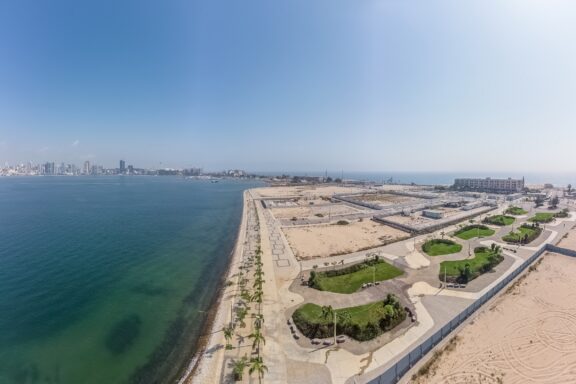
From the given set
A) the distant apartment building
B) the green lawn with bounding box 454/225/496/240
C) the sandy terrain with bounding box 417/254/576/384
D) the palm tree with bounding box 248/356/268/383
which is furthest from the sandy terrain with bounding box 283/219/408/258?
the distant apartment building

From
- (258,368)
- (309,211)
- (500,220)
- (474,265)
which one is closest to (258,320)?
(258,368)

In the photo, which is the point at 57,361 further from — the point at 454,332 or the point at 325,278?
the point at 454,332

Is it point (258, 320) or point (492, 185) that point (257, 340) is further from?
point (492, 185)

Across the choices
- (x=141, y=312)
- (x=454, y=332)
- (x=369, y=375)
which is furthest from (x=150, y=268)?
(x=454, y=332)

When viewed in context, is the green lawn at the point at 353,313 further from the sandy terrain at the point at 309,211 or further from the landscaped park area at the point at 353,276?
the sandy terrain at the point at 309,211

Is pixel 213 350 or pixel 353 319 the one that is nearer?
pixel 213 350

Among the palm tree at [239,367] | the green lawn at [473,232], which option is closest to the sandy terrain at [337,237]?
the green lawn at [473,232]
